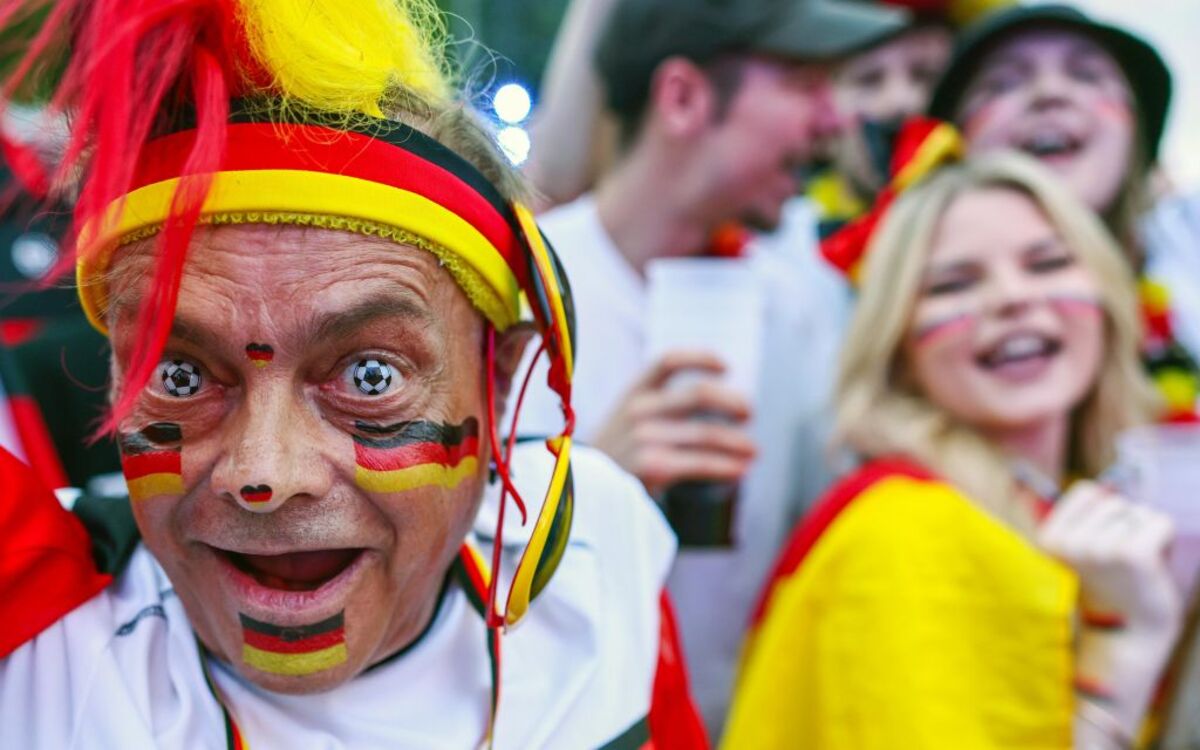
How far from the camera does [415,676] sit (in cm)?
135

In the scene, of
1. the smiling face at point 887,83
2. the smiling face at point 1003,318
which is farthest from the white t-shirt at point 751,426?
the smiling face at point 887,83

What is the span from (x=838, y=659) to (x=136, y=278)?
142cm

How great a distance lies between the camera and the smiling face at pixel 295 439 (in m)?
1.13

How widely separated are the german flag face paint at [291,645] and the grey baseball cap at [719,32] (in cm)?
201

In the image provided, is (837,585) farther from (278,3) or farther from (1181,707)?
(278,3)

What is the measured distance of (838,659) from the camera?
6.68 feet

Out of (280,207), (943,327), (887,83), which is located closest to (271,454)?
(280,207)

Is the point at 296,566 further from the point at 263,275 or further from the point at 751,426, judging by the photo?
the point at 751,426

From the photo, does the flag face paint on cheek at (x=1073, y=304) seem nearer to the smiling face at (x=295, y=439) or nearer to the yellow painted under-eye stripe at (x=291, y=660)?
the smiling face at (x=295, y=439)

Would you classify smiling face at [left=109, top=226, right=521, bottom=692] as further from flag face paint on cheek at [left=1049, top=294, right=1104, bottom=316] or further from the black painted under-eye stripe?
flag face paint on cheek at [left=1049, top=294, right=1104, bottom=316]

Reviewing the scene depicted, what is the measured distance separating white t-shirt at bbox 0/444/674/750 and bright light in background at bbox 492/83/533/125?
20.2 inches

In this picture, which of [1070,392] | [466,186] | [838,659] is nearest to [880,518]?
[838,659]

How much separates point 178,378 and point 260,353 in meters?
0.11

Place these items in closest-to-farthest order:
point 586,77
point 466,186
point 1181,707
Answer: point 466,186, point 1181,707, point 586,77
